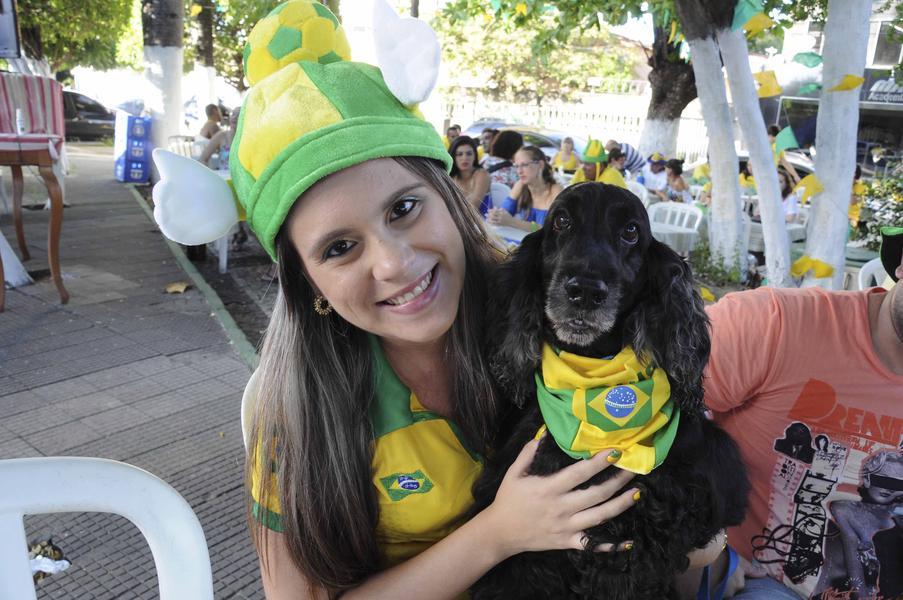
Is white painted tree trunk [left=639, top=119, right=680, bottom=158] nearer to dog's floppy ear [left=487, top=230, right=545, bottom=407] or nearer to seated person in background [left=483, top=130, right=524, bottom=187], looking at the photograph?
seated person in background [left=483, top=130, right=524, bottom=187]

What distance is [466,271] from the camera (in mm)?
1669

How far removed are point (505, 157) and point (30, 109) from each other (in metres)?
6.30

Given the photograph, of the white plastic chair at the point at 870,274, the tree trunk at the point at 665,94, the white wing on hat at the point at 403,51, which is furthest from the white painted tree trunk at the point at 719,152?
the tree trunk at the point at 665,94

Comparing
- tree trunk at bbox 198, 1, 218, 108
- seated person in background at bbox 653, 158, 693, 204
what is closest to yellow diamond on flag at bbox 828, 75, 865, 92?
seated person in background at bbox 653, 158, 693, 204

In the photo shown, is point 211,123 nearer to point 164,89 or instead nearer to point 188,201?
point 164,89

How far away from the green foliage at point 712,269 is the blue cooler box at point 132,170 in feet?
36.8

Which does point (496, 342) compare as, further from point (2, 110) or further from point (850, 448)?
point (2, 110)

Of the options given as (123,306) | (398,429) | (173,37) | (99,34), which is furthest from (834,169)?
(99,34)

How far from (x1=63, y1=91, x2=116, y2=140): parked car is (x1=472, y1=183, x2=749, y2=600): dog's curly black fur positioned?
2643cm

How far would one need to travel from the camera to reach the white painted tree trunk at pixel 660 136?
1471 cm

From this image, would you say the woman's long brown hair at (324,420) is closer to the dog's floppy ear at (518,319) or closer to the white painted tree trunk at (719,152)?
the dog's floppy ear at (518,319)

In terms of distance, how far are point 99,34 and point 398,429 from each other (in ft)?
84.9

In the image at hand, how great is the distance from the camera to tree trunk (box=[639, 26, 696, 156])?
45.8 ft

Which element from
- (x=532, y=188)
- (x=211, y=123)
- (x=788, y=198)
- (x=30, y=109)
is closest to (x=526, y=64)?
(x=211, y=123)
